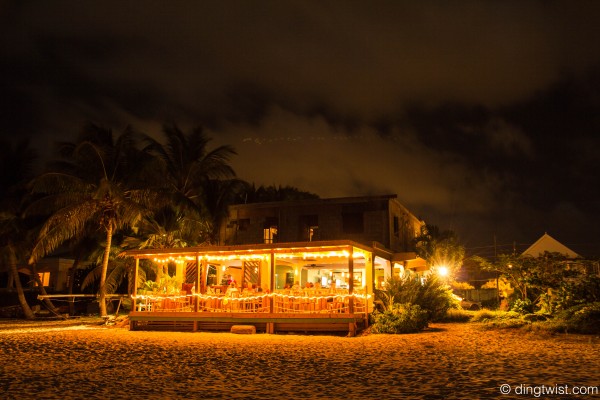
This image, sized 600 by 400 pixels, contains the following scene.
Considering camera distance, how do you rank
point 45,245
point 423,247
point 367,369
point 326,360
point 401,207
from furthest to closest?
point 423,247 < point 401,207 < point 45,245 < point 326,360 < point 367,369

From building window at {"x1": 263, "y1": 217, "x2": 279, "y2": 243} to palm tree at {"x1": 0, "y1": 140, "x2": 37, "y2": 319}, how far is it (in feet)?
38.9

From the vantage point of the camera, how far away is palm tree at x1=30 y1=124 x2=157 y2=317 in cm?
2152

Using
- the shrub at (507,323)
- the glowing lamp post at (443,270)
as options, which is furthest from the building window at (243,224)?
the shrub at (507,323)

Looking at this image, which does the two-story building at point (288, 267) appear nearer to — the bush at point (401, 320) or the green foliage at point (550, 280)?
the bush at point (401, 320)

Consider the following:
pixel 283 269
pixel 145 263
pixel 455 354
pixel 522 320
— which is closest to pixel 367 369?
pixel 455 354

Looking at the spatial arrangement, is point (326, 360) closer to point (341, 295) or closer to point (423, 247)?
point (341, 295)

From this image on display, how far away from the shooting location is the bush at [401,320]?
1562 centimetres

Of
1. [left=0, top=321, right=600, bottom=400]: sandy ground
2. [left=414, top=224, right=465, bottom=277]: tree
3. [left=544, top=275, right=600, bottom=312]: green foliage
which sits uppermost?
[left=414, top=224, right=465, bottom=277]: tree

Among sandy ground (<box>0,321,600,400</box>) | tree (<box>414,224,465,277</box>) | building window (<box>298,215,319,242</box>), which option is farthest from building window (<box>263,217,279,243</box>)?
sandy ground (<box>0,321,600,400</box>)

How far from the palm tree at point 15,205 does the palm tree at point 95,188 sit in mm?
3314

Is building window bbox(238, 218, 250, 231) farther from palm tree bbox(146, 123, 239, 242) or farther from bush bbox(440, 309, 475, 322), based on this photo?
bush bbox(440, 309, 475, 322)

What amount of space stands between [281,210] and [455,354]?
18457 millimetres

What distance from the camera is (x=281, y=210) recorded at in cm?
2831

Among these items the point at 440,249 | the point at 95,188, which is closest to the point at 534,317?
the point at 440,249
